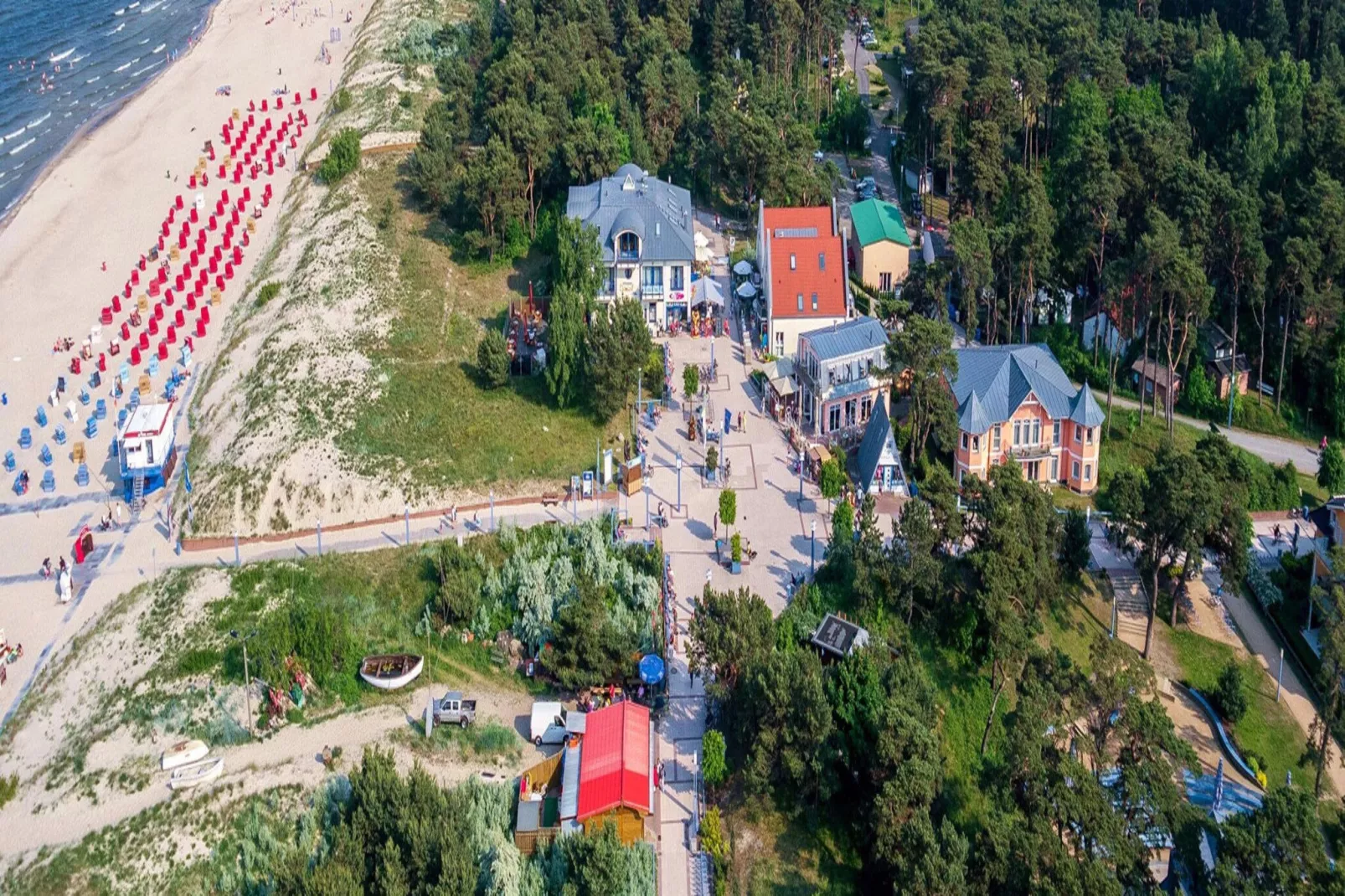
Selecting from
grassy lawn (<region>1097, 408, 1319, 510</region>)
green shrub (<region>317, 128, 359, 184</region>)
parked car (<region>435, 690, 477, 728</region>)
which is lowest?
grassy lawn (<region>1097, 408, 1319, 510</region>)

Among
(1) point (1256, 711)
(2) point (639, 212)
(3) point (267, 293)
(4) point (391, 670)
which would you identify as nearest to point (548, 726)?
(4) point (391, 670)

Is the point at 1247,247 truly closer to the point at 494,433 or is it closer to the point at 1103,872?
the point at 494,433

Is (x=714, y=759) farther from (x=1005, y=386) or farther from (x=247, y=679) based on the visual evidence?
(x=1005, y=386)

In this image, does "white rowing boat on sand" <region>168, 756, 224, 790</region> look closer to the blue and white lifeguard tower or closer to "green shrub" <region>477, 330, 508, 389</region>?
the blue and white lifeguard tower

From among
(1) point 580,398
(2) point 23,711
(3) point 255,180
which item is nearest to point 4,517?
(2) point 23,711

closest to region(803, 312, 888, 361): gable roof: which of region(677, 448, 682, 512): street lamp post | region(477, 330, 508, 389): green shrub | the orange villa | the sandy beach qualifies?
the orange villa

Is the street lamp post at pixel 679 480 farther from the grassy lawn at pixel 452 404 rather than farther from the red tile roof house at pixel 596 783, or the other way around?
the red tile roof house at pixel 596 783

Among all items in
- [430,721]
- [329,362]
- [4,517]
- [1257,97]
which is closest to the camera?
[430,721]
